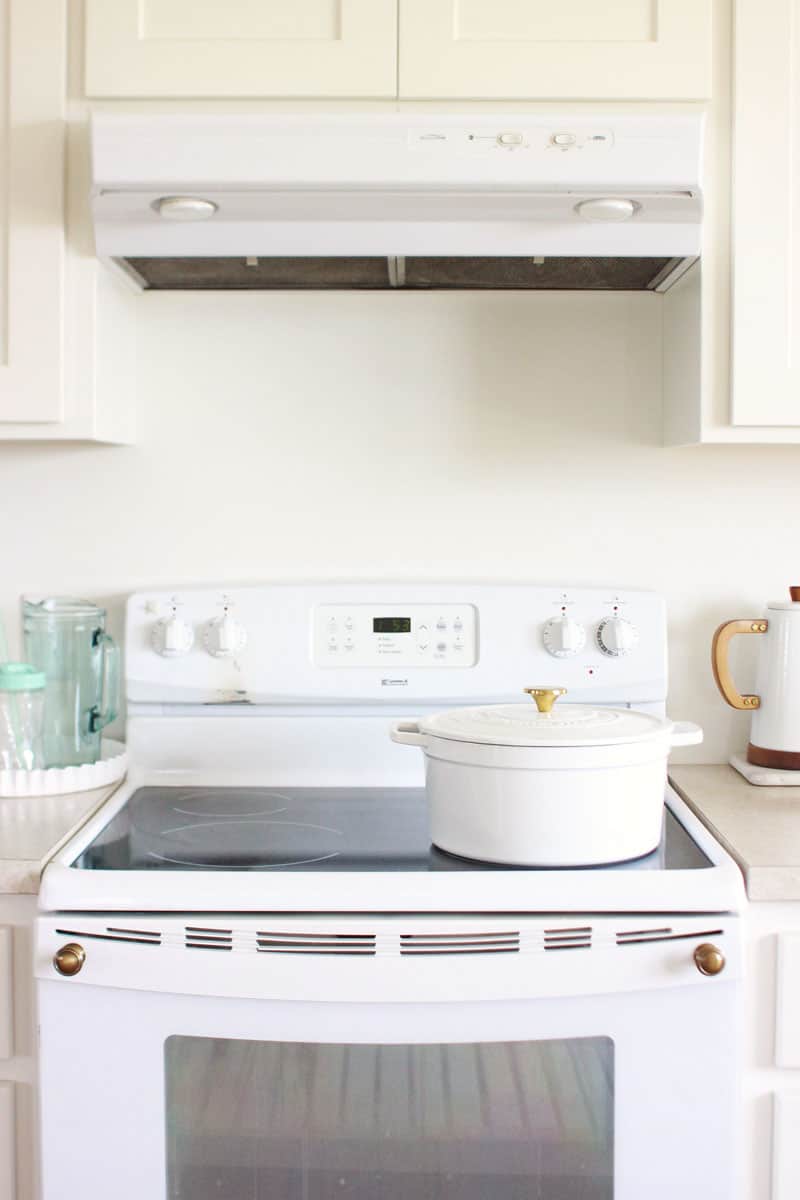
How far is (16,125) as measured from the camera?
58.6 inches

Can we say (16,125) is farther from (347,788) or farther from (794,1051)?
(794,1051)

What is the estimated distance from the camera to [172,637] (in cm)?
166

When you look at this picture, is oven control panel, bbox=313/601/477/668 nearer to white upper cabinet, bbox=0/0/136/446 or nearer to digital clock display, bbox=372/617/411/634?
digital clock display, bbox=372/617/411/634

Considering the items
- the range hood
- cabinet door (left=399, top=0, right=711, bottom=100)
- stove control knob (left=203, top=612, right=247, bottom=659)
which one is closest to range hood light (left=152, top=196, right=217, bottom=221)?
the range hood

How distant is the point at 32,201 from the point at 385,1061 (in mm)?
1127

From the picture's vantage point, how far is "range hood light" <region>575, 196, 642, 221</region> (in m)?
1.39

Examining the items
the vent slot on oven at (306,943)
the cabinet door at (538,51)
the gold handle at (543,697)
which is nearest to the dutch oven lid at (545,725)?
the gold handle at (543,697)

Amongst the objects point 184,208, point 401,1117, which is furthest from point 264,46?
point 401,1117

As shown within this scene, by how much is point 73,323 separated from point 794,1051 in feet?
4.04

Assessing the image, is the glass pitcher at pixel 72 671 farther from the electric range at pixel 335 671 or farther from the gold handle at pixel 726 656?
the gold handle at pixel 726 656

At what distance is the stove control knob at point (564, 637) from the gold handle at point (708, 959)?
Answer: 0.56 meters

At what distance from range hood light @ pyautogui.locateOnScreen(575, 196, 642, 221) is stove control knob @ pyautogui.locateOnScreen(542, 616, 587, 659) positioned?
0.57m

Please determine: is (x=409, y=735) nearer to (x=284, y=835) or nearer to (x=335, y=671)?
(x=284, y=835)

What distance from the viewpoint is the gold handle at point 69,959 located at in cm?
119
